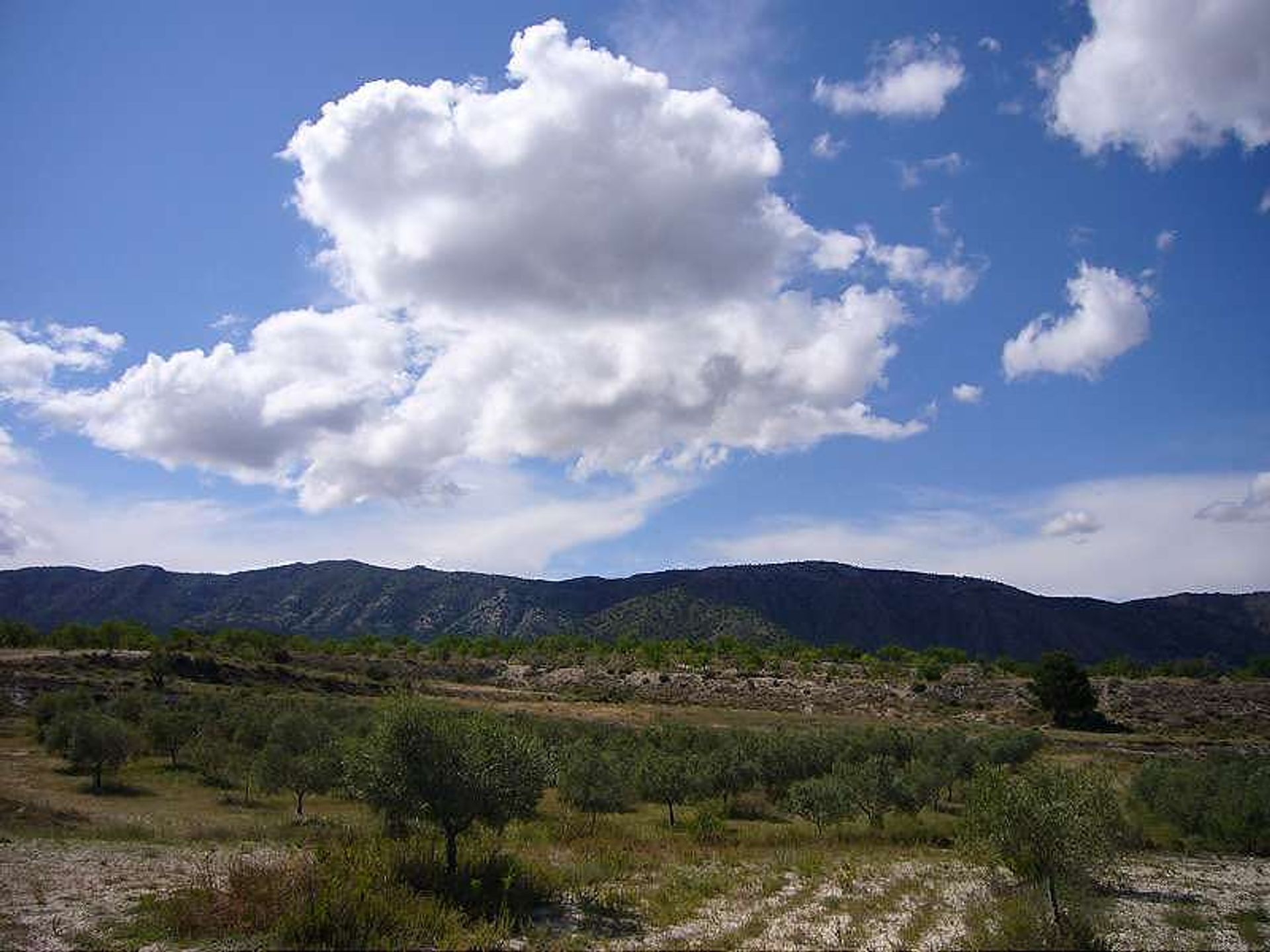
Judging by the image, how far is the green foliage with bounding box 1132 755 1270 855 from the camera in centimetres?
3494

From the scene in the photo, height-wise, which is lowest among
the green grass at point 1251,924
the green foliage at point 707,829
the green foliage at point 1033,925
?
the green foliage at point 707,829

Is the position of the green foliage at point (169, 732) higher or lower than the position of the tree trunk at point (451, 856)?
lower

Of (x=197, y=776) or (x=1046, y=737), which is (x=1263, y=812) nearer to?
(x=1046, y=737)

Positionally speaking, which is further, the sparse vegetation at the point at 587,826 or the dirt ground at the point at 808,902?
the sparse vegetation at the point at 587,826

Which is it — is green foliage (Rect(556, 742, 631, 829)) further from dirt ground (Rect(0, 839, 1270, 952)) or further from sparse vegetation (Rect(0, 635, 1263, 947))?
dirt ground (Rect(0, 839, 1270, 952))

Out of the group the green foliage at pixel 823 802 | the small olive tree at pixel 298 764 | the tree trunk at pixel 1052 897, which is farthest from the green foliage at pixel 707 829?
the small olive tree at pixel 298 764

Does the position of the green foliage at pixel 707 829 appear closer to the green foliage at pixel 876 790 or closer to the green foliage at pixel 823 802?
the green foliage at pixel 823 802

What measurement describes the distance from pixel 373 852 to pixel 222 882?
3753 mm

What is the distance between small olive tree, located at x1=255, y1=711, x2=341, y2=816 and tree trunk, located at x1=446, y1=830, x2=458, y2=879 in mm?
15274

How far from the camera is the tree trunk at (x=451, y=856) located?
22.9m

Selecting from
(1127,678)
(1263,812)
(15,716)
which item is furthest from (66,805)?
(1127,678)

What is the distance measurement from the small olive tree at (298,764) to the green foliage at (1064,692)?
70964mm

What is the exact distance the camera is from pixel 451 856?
23031 millimetres

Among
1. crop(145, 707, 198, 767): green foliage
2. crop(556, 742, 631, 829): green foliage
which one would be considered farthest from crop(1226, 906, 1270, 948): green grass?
crop(145, 707, 198, 767): green foliage
